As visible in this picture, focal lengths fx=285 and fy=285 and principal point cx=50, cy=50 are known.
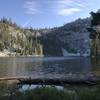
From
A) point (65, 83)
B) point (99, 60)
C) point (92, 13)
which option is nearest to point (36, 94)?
point (92, 13)

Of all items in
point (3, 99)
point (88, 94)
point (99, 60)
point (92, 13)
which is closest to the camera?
point (88, 94)

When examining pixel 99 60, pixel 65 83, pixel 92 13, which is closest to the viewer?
pixel 92 13

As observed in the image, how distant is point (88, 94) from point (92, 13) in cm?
2344

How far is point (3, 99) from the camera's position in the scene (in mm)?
22531

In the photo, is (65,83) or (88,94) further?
(65,83)

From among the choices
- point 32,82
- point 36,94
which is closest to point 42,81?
point 32,82

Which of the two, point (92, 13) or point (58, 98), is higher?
point (92, 13)

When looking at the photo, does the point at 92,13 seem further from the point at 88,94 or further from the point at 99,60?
the point at 99,60

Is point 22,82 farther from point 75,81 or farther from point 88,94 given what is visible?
point 88,94

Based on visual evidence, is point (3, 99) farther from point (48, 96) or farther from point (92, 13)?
point (92, 13)

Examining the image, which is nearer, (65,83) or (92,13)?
(92,13)

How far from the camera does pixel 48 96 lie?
1916 centimetres

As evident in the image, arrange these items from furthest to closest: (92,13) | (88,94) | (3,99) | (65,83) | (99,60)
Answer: (99,60)
(65,83)
(92,13)
(3,99)
(88,94)

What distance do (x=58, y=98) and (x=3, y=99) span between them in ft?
18.8
